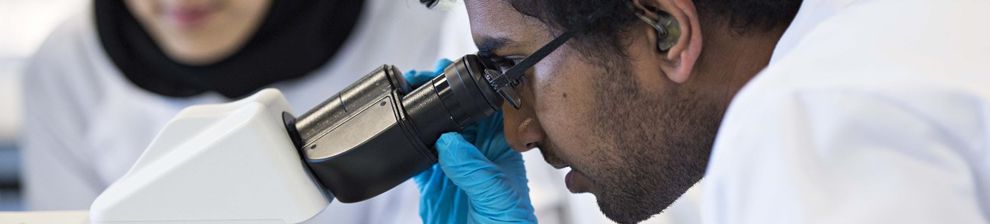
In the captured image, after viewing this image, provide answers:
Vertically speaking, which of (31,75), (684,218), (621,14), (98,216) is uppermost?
(621,14)

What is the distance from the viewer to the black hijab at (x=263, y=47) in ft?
6.79

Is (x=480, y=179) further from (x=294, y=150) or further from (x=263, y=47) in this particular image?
(x=263, y=47)

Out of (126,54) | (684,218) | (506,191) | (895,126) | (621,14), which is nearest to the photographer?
(895,126)

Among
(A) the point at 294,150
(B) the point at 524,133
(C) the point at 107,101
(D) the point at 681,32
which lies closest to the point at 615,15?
(D) the point at 681,32

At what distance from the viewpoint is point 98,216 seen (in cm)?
108

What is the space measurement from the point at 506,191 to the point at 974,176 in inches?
24.8

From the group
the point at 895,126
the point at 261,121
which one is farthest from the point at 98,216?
the point at 895,126

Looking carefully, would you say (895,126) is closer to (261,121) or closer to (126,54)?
(261,121)

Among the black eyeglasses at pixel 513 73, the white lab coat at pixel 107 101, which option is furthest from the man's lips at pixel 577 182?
the white lab coat at pixel 107 101

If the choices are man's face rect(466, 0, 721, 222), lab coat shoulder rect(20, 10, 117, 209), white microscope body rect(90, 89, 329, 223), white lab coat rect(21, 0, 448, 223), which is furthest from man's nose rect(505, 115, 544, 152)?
lab coat shoulder rect(20, 10, 117, 209)

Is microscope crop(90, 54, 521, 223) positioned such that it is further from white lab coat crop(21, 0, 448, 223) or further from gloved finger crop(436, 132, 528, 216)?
white lab coat crop(21, 0, 448, 223)

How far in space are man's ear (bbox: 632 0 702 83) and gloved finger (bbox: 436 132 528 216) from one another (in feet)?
0.84

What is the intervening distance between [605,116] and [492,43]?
0.46 feet

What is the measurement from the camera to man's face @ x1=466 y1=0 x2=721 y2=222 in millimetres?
1119
